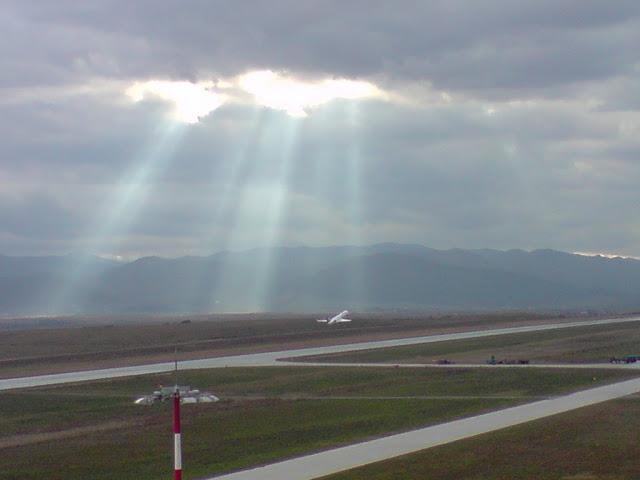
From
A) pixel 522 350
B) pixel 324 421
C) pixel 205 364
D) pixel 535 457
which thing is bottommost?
pixel 535 457

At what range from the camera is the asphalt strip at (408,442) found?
858 inches

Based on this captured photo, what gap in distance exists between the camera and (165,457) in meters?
25.3

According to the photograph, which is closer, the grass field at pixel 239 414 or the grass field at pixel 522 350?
the grass field at pixel 239 414

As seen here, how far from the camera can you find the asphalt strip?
2180cm

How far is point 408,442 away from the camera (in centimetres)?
2564

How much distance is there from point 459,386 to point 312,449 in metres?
17.4

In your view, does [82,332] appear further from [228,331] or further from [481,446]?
[481,446]

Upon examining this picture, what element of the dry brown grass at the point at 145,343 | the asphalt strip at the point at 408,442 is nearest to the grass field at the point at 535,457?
the asphalt strip at the point at 408,442

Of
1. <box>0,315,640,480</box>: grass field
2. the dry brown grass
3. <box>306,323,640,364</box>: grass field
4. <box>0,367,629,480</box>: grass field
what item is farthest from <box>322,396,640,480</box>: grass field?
the dry brown grass

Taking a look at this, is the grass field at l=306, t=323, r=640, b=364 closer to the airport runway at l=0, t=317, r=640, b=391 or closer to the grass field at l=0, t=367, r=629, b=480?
the airport runway at l=0, t=317, r=640, b=391

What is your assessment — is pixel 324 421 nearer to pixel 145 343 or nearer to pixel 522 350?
pixel 522 350

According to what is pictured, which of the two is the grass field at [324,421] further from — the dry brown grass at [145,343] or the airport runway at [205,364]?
the airport runway at [205,364]

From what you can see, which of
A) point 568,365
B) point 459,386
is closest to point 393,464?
point 459,386

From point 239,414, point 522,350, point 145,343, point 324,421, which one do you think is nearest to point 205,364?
point 522,350
